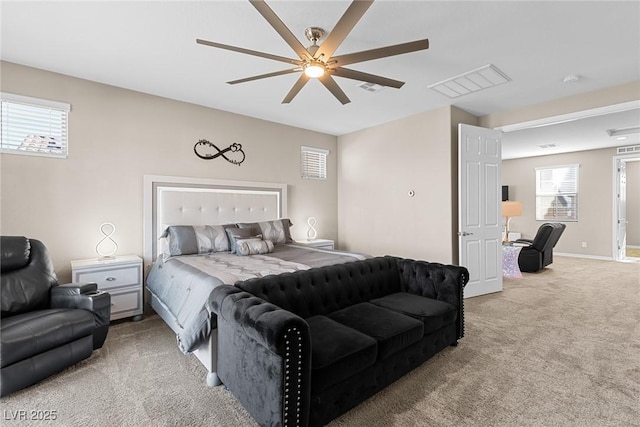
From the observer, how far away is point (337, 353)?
5.97ft

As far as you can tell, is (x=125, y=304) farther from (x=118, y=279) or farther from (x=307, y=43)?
(x=307, y=43)

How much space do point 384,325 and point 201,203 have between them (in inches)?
123

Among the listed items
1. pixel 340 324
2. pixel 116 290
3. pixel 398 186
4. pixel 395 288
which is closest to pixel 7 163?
pixel 116 290

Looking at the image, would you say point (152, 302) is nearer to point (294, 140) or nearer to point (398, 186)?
point (294, 140)

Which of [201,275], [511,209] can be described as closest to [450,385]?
[201,275]

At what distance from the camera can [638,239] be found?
8578mm

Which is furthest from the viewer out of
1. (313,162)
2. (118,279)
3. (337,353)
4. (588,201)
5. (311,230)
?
(588,201)

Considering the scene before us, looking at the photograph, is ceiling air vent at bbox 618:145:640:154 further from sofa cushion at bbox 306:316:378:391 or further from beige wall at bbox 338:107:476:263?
sofa cushion at bbox 306:316:378:391

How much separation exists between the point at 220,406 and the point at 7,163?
3.30 m

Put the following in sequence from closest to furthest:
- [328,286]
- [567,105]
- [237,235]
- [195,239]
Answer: [328,286] < [195,239] < [237,235] < [567,105]

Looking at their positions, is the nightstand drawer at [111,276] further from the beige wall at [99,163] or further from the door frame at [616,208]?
the door frame at [616,208]

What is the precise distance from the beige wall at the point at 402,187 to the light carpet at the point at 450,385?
1569 mm

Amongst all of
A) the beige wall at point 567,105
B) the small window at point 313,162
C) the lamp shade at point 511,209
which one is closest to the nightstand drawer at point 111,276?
the small window at point 313,162

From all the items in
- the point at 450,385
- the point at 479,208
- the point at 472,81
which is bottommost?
the point at 450,385
